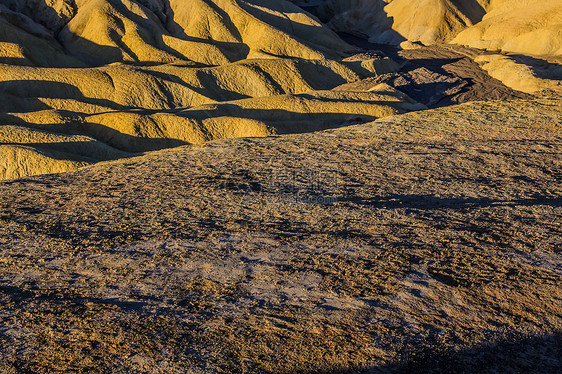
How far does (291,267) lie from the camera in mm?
5977

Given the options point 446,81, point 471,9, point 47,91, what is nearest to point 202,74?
point 47,91

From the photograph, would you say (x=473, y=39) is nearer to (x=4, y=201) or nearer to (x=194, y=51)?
(x=194, y=51)

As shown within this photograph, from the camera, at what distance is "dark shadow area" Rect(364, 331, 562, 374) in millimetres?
4066

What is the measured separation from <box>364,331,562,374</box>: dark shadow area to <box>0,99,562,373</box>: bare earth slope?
16mm

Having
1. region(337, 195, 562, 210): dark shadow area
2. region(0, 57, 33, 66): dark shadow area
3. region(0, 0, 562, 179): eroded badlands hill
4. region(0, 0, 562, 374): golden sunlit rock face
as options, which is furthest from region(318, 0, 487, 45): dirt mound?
region(337, 195, 562, 210): dark shadow area

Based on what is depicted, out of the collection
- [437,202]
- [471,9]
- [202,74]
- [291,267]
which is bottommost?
[202,74]

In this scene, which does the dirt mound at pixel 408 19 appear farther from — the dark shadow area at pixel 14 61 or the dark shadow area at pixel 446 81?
the dark shadow area at pixel 14 61

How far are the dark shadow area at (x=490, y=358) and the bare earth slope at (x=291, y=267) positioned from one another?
0.02m

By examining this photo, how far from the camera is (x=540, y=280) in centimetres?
546

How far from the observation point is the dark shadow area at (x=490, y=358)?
407 centimetres

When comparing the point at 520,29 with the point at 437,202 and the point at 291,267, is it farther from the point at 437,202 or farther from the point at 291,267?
the point at 291,267

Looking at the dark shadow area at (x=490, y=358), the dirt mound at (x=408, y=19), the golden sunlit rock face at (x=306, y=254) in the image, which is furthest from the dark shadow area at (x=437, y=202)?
the dirt mound at (x=408, y=19)

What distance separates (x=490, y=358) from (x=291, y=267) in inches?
96.6

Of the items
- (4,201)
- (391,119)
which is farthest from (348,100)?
(4,201)
